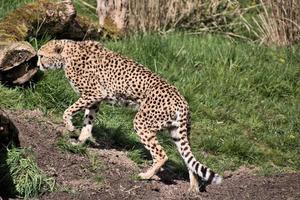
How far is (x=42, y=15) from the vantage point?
31.0 feet

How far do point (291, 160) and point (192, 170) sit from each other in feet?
6.76

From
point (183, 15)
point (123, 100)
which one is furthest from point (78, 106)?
point (183, 15)

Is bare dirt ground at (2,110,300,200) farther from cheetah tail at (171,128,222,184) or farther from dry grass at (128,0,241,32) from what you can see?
dry grass at (128,0,241,32)

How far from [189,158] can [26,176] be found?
1519mm

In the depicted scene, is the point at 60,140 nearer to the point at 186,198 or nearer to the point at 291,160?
the point at 186,198

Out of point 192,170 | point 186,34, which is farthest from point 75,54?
point 186,34

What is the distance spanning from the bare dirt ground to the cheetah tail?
0.54 ft

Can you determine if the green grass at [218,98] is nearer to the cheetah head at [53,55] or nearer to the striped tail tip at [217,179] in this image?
the cheetah head at [53,55]

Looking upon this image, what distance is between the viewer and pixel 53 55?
799 centimetres

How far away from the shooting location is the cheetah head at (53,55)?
314 inches

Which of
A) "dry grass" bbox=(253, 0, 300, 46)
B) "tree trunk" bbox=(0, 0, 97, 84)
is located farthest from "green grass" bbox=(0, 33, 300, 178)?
"dry grass" bbox=(253, 0, 300, 46)

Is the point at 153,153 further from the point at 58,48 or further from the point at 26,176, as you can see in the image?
the point at 58,48

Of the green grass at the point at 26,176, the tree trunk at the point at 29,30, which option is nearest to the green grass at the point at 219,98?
the tree trunk at the point at 29,30

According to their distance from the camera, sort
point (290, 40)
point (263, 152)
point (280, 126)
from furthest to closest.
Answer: point (290, 40), point (280, 126), point (263, 152)
